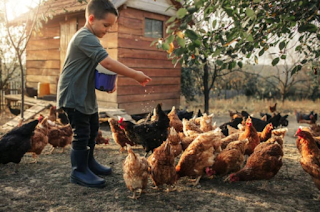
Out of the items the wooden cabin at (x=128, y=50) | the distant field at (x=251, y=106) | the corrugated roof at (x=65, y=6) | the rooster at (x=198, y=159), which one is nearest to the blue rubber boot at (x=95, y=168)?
the rooster at (x=198, y=159)

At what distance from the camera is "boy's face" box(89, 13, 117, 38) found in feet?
9.84

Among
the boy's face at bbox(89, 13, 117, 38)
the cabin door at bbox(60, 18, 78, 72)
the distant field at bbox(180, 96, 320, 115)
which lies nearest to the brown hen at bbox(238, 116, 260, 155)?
the boy's face at bbox(89, 13, 117, 38)

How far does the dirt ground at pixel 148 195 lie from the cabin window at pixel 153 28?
5.66 m

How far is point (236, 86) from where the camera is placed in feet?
51.6

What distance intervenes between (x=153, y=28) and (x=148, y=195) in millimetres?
6775

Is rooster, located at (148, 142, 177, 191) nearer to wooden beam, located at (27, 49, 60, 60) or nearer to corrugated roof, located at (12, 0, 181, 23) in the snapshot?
corrugated roof, located at (12, 0, 181, 23)

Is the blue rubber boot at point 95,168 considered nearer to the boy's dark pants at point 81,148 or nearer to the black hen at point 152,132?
the boy's dark pants at point 81,148

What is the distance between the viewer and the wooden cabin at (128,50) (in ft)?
26.3

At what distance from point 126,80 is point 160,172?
17.6 feet

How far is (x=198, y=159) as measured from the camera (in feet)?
11.6

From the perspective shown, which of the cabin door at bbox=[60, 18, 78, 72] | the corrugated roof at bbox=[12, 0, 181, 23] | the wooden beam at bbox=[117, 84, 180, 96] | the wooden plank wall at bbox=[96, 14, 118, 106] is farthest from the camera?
the cabin door at bbox=[60, 18, 78, 72]

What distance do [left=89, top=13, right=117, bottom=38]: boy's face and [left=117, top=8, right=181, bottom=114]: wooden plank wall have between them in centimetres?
482

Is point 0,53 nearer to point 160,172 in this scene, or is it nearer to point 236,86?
point 160,172

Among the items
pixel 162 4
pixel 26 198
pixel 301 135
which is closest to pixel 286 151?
pixel 301 135
